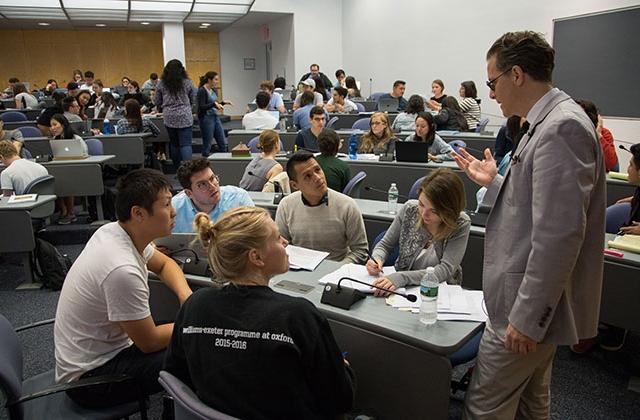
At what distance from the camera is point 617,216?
3.20 m

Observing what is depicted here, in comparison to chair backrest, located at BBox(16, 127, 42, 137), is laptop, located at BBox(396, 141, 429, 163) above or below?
below

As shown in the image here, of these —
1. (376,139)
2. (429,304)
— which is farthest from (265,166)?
(429,304)

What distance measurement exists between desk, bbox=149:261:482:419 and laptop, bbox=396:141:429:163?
3.21 m

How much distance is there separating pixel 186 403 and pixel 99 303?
2.74ft

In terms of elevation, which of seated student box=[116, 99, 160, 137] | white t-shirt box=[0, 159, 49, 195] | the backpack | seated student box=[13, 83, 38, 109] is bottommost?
the backpack

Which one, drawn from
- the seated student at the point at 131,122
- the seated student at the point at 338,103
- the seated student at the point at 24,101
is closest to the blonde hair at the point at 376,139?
the seated student at the point at 338,103

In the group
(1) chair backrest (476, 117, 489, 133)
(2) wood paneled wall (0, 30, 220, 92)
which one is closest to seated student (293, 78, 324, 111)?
(1) chair backrest (476, 117, 489, 133)

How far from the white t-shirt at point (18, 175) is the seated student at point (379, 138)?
11.3 feet

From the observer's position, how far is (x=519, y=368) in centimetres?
167

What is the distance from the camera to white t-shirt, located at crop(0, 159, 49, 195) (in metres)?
4.57

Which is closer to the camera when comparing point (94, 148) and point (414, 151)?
point (414, 151)

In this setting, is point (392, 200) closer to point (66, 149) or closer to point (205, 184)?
point (205, 184)

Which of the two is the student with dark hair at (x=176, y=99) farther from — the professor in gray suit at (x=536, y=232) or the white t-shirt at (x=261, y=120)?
the professor in gray suit at (x=536, y=232)

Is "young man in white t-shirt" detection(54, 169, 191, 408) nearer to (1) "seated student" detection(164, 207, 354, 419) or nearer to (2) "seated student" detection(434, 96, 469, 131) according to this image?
(1) "seated student" detection(164, 207, 354, 419)
